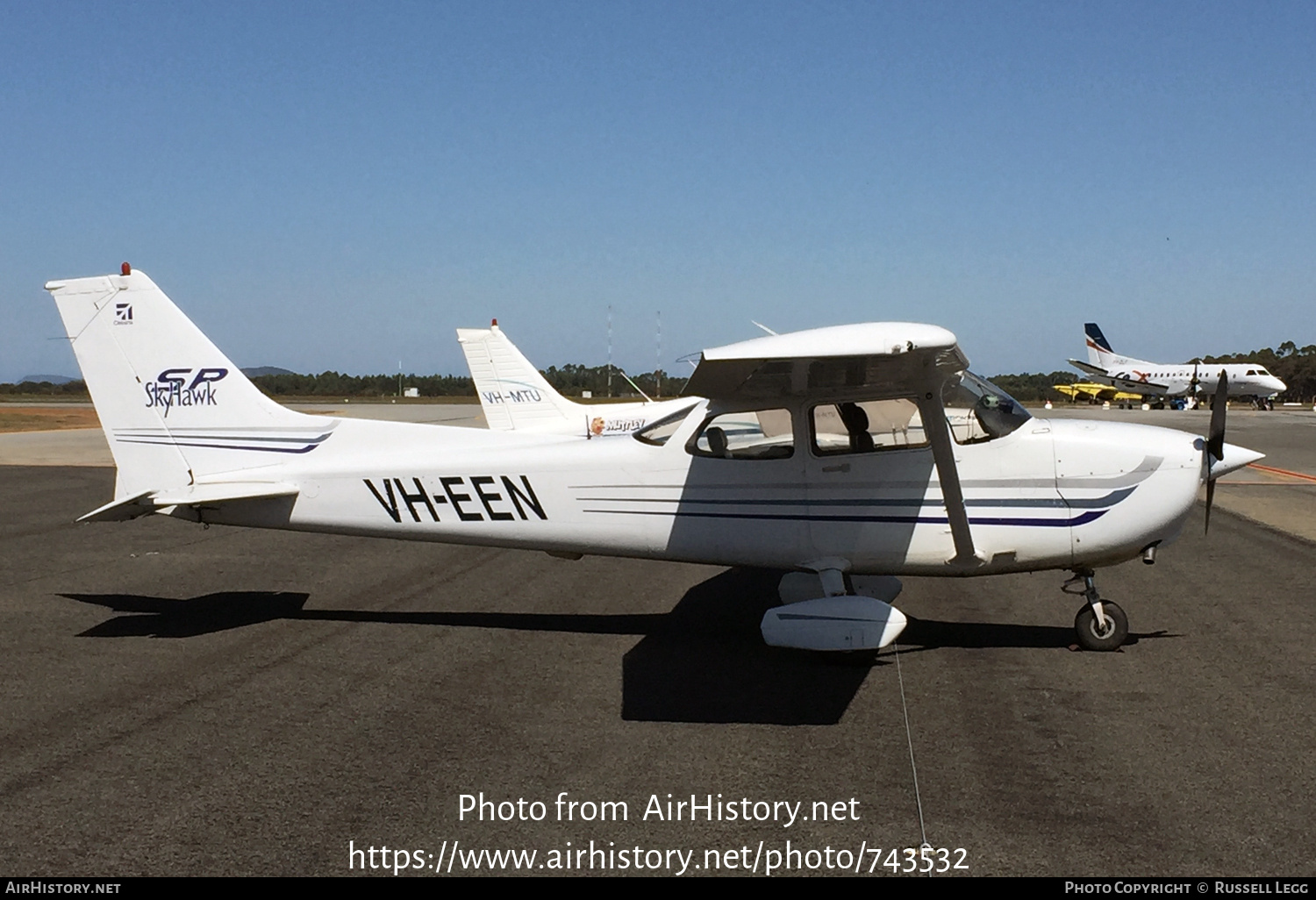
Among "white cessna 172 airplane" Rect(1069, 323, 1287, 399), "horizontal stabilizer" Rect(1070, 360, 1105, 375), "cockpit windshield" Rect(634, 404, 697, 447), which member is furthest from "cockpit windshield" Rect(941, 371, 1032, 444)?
"horizontal stabilizer" Rect(1070, 360, 1105, 375)

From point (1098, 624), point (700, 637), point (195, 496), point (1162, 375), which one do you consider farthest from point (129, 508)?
point (1162, 375)

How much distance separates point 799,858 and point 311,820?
2.05 m

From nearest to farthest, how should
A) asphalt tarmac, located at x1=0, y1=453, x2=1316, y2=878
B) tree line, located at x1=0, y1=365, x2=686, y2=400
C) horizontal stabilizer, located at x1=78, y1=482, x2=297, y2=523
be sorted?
1. asphalt tarmac, located at x1=0, y1=453, x2=1316, y2=878
2. horizontal stabilizer, located at x1=78, y1=482, x2=297, y2=523
3. tree line, located at x1=0, y1=365, x2=686, y2=400

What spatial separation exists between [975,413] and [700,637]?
2.58 meters

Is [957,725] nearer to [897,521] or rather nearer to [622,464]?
[897,521]

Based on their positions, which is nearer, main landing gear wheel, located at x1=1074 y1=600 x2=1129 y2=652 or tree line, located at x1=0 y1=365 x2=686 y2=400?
main landing gear wheel, located at x1=1074 y1=600 x2=1129 y2=652

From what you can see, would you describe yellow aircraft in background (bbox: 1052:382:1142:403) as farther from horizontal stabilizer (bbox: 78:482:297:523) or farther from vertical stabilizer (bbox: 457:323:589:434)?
horizontal stabilizer (bbox: 78:482:297:523)

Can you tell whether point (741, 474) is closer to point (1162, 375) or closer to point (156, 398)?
point (156, 398)

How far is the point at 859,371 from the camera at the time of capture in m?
6.51

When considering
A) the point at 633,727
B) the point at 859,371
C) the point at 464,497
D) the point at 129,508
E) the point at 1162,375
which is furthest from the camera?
the point at 1162,375

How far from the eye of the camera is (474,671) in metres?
6.65

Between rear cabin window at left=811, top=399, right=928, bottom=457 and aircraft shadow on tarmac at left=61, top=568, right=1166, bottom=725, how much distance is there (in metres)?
1.42

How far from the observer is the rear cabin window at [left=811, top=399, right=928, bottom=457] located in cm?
696

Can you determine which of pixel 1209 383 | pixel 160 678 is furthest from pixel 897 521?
pixel 1209 383
